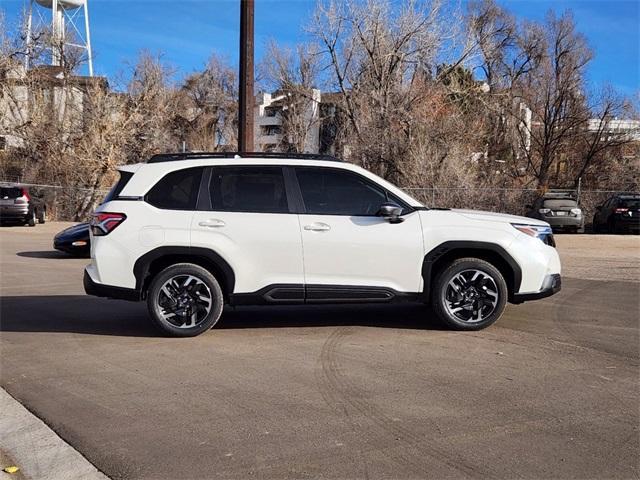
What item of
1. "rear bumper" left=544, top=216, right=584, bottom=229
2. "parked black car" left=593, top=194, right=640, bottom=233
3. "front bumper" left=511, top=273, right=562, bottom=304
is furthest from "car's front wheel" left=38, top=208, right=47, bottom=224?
"front bumper" left=511, top=273, right=562, bottom=304

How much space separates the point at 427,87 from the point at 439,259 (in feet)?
80.8

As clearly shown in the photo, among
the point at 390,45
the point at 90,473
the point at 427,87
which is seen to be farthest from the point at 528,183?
the point at 90,473

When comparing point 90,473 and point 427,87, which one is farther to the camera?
point 427,87

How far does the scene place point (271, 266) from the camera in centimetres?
705

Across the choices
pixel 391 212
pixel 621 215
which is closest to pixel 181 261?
pixel 391 212

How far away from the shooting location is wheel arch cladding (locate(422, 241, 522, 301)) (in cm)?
716

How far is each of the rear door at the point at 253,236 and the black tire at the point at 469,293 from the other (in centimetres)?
157

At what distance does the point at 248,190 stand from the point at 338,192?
39.8 inches

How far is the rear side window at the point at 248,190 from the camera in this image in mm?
7133

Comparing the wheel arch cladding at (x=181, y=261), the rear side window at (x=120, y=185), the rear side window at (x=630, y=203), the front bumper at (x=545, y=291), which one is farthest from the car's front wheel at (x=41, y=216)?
the front bumper at (x=545, y=291)

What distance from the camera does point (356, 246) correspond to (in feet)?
23.1

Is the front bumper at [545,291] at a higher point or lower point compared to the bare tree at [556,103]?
lower

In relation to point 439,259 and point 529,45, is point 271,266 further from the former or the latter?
point 529,45

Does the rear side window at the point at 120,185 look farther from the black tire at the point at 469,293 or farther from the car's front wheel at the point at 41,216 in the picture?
the car's front wheel at the point at 41,216
